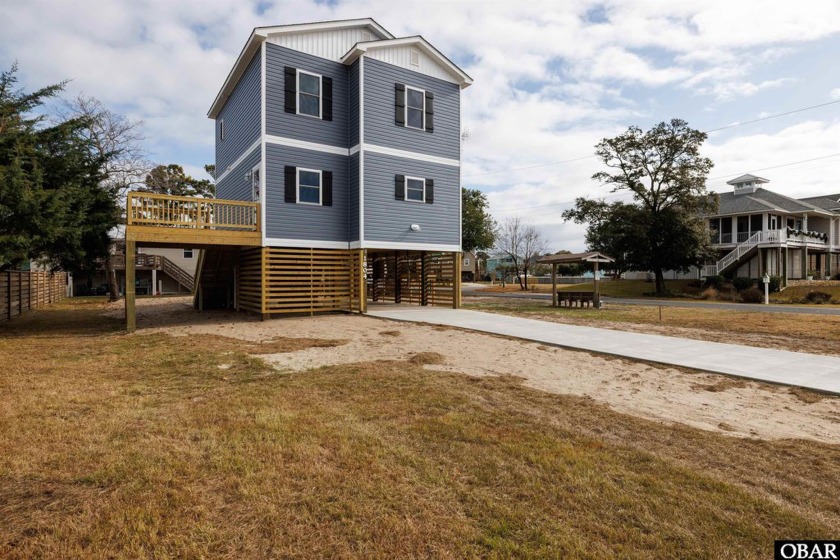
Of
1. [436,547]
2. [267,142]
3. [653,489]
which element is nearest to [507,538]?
[436,547]

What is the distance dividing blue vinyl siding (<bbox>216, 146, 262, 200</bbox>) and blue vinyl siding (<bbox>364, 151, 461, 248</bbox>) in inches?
153

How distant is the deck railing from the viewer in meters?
12.5

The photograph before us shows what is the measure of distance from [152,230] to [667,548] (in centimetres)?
1356

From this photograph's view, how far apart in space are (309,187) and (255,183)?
6.03 feet

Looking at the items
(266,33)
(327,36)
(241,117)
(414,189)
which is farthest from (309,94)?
(414,189)

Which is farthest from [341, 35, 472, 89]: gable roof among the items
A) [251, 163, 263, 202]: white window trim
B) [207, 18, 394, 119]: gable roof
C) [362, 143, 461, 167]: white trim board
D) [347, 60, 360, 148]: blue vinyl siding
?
[251, 163, 263, 202]: white window trim

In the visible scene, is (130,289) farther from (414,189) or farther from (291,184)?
(414,189)

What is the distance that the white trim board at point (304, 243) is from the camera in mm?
14359

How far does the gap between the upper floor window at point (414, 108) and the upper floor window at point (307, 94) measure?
252cm

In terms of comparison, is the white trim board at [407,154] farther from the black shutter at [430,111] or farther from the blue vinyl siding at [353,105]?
the black shutter at [430,111]

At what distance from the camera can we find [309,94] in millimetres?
15383

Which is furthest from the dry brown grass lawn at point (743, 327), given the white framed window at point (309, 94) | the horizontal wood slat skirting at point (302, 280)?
the white framed window at point (309, 94)

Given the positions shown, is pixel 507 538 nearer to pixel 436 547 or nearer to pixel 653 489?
pixel 436 547

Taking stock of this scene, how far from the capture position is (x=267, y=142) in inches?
565
